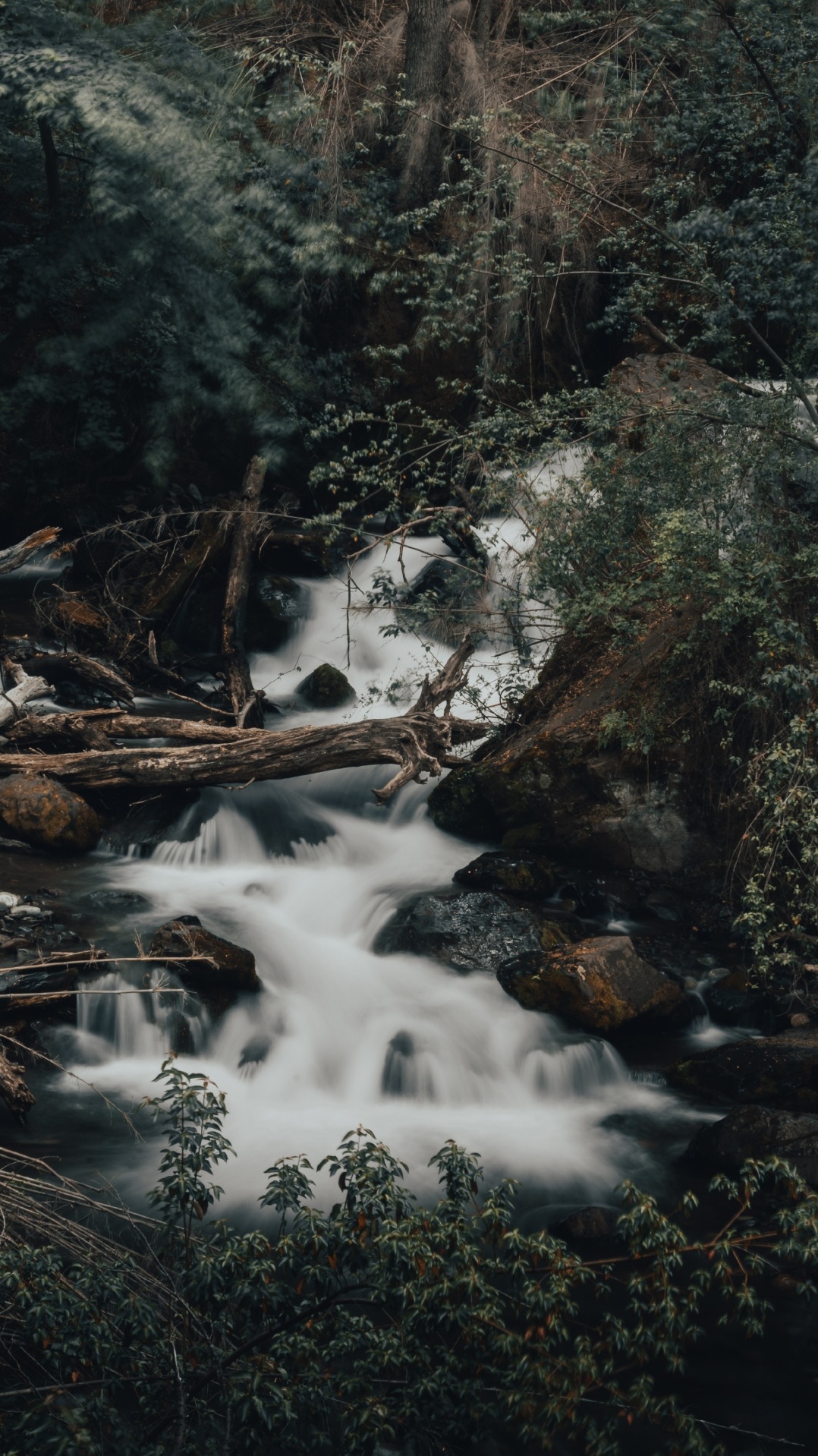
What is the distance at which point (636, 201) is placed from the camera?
14016 mm

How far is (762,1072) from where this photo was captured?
6.19m

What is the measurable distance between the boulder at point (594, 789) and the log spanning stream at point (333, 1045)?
579 millimetres

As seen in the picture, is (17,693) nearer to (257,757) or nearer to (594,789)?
(257,757)

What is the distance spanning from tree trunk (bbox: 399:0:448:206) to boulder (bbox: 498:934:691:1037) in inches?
409

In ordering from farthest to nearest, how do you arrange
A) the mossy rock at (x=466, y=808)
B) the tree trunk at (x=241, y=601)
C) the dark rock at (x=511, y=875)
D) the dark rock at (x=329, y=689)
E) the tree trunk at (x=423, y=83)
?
the tree trunk at (x=423, y=83), the dark rock at (x=329, y=689), the tree trunk at (x=241, y=601), the mossy rock at (x=466, y=808), the dark rock at (x=511, y=875)

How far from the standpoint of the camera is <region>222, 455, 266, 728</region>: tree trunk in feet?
35.0

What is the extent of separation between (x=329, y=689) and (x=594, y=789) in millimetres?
3799

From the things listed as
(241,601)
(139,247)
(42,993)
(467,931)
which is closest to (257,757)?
(467,931)

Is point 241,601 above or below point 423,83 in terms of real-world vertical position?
below

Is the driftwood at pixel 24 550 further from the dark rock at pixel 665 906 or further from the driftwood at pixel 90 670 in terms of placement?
the dark rock at pixel 665 906

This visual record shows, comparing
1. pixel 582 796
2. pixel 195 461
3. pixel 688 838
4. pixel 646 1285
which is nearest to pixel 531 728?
pixel 582 796

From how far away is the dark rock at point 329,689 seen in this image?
11367mm

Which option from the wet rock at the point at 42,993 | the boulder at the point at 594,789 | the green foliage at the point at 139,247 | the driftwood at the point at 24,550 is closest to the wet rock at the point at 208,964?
the wet rock at the point at 42,993

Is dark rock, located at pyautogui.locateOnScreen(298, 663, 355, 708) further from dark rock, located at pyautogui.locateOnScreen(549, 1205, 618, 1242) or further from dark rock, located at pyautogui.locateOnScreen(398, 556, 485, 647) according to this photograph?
dark rock, located at pyautogui.locateOnScreen(549, 1205, 618, 1242)
